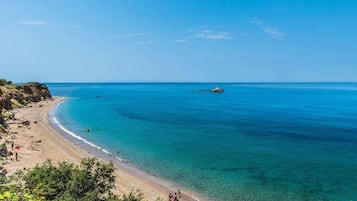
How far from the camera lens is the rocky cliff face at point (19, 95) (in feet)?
307

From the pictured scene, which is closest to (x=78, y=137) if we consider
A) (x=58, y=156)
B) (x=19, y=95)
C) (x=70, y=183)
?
(x=58, y=156)

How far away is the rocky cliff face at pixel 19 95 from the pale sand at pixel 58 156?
20.3m

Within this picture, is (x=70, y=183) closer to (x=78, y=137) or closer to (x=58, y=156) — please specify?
(x=58, y=156)

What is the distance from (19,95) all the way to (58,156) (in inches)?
2990

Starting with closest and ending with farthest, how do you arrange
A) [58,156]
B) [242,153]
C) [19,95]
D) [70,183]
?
1. [70,183]
2. [58,156]
3. [242,153]
4. [19,95]

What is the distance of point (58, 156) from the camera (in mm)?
48875

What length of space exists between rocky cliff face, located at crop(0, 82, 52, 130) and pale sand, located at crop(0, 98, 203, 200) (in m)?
20.3

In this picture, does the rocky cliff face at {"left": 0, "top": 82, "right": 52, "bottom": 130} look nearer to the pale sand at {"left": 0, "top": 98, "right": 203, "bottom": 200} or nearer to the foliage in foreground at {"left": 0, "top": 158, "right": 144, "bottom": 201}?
the pale sand at {"left": 0, "top": 98, "right": 203, "bottom": 200}

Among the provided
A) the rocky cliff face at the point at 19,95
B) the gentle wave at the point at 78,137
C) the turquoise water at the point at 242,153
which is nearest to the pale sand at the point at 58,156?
the gentle wave at the point at 78,137

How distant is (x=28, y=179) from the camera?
24.3 m

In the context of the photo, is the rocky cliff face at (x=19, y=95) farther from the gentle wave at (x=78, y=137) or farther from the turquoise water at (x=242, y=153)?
the turquoise water at (x=242, y=153)

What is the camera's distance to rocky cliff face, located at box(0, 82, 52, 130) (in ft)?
307

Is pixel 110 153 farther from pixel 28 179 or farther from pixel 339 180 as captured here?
pixel 339 180

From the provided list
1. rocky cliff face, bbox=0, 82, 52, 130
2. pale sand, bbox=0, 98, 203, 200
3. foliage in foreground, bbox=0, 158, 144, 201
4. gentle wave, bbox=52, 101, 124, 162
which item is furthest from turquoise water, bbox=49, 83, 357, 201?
rocky cliff face, bbox=0, 82, 52, 130
